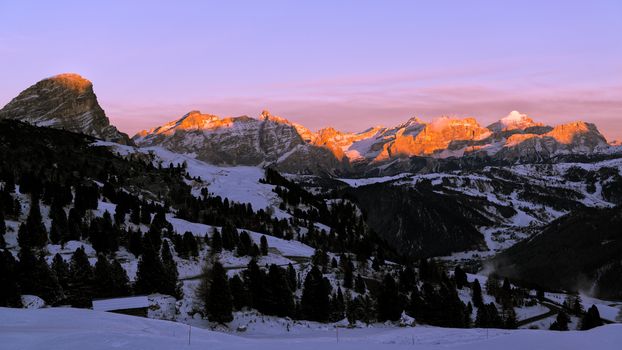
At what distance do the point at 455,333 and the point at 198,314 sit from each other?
134ft

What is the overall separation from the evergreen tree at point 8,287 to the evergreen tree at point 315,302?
41.2 meters

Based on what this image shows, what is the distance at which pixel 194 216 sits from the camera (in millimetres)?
184500

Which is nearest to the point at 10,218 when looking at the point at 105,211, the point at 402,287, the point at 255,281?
the point at 105,211

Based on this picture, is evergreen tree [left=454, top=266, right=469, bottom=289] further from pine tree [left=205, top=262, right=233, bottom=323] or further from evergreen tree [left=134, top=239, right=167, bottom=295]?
evergreen tree [left=134, top=239, right=167, bottom=295]

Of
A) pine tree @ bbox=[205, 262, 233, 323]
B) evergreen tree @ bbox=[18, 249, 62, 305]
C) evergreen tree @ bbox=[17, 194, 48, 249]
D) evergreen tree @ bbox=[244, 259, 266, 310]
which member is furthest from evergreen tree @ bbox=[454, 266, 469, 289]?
evergreen tree @ bbox=[18, 249, 62, 305]

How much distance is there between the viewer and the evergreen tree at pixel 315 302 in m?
95.8

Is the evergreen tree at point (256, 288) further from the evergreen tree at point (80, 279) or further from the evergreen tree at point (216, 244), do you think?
the evergreen tree at point (216, 244)

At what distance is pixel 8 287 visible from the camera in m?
77.9

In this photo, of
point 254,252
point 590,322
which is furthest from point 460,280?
point 254,252

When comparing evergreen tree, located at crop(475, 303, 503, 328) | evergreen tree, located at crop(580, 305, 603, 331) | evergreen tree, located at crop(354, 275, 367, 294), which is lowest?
evergreen tree, located at crop(580, 305, 603, 331)

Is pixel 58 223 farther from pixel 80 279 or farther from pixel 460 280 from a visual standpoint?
pixel 460 280

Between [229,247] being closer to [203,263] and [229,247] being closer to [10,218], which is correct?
[203,263]

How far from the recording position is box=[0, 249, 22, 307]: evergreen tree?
76394mm

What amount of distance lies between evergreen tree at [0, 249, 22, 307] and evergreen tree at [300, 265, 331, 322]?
41232mm
